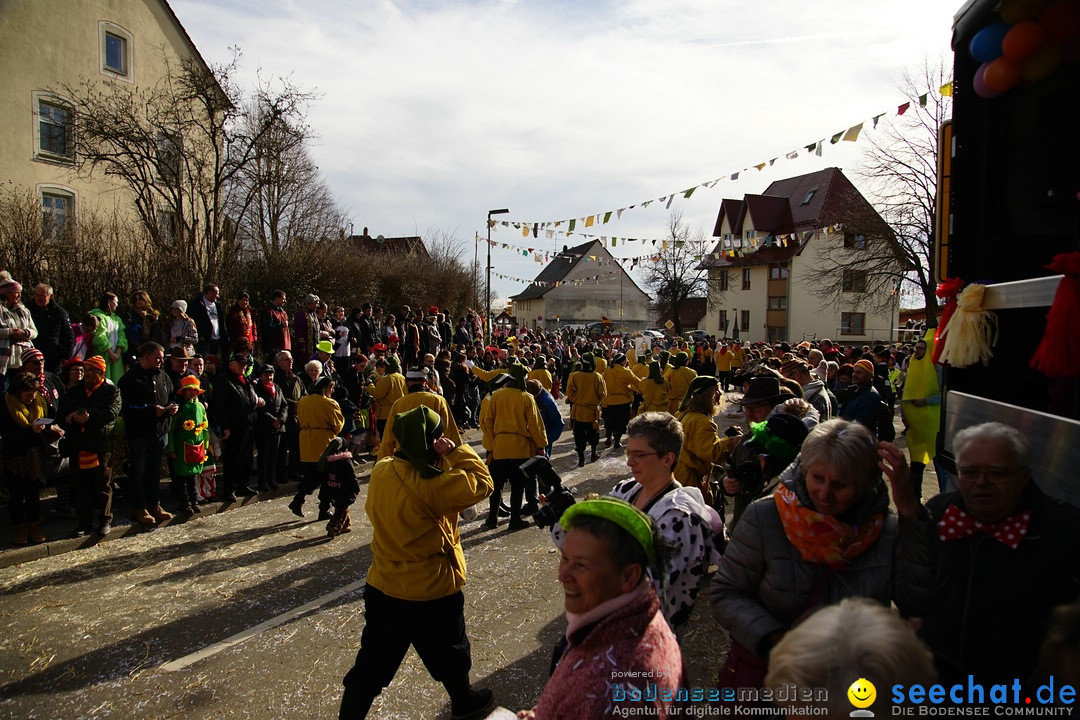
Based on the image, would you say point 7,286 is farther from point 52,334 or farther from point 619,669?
point 619,669

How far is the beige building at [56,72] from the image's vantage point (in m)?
19.1

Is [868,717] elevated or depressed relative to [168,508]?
elevated

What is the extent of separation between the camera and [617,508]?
7.00ft

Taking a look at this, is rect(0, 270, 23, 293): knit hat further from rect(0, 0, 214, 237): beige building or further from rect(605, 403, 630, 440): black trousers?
rect(0, 0, 214, 237): beige building

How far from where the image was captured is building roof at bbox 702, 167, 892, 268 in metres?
44.6

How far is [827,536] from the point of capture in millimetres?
2373

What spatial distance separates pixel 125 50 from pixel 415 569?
26.0m

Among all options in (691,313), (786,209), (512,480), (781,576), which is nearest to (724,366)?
(512,480)

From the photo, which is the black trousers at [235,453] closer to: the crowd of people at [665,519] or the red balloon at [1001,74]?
the crowd of people at [665,519]

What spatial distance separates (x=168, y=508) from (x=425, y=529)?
6.08 metres

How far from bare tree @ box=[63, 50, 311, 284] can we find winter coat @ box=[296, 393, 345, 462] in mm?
7846

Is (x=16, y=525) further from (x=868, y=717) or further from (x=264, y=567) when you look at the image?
(x=868, y=717)

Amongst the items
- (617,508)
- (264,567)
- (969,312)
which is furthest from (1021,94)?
(264,567)

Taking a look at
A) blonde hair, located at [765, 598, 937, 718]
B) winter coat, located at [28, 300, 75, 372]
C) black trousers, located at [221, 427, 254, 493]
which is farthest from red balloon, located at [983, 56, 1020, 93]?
winter coat, located at [28, 300, 75, 372]
